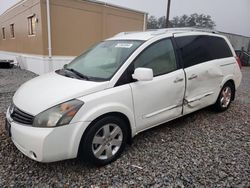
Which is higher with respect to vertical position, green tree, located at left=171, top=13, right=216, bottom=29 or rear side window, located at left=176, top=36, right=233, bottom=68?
green tree, located at left=171, top=13, right=216, bottom=29

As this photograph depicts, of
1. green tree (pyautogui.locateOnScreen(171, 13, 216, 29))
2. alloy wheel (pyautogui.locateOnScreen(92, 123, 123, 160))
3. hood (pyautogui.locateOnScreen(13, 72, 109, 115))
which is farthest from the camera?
green tree (pyautogui.locateOnScreen(171, 13, 216, 29))

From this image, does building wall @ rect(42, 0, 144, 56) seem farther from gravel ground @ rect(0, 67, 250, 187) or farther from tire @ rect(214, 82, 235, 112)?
tire @ rect(214, 82, 235, 112)

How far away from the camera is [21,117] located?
257 centimetres

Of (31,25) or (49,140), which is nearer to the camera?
(49,140)

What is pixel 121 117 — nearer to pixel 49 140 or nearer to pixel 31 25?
pixel 49 140

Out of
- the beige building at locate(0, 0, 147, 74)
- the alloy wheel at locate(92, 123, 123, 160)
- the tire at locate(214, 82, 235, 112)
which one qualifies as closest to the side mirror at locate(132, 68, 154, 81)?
the alloy wheel at locate(92, 123, 123, 160)

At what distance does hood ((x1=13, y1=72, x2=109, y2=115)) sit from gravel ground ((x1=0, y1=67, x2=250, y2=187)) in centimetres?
81

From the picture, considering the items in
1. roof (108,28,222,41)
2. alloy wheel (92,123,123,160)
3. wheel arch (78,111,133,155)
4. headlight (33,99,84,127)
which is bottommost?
alloy wheel (92,123,123,160)

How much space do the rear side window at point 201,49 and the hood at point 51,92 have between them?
1.71m

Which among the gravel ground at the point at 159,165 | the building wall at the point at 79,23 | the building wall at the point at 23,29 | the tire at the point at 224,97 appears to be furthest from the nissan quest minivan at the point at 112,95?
the building wall at the point at 23,29

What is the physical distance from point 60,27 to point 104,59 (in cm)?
813

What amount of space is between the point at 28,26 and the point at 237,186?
1248 cm

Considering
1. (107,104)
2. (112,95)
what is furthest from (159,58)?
(107,104)

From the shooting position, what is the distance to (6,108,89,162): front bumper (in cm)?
238
